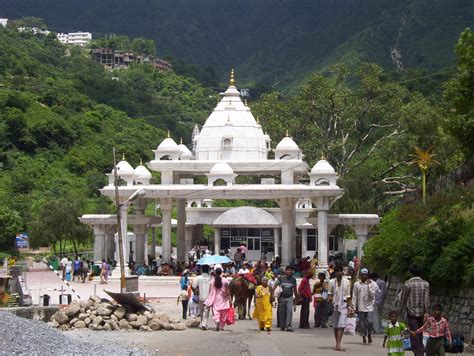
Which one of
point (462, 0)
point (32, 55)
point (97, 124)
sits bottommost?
point (97, 124)

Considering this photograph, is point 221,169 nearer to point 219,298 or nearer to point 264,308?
point 219,298

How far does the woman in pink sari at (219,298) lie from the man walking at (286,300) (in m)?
1.08

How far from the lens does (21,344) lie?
19516mm

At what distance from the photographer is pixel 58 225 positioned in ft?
182

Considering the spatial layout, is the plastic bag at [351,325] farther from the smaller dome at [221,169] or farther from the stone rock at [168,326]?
the smaller dome at [221,169]

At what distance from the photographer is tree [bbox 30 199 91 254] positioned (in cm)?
5528

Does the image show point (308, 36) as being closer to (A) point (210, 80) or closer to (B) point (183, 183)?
(A) point (210, 80)

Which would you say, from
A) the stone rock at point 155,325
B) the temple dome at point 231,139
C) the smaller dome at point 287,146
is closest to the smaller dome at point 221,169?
the temple dome at point 231,139

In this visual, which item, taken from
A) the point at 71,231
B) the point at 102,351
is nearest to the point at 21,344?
the point at 102,351

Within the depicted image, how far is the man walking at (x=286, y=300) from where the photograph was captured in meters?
23.2

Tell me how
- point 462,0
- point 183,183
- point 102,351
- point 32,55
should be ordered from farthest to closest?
1. point 462,0
2. point 32,55
3. point 183,183
4. point 102,351

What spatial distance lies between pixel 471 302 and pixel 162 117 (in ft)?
285

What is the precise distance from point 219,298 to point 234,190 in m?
20.4

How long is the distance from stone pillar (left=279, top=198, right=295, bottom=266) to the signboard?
17591 mm
